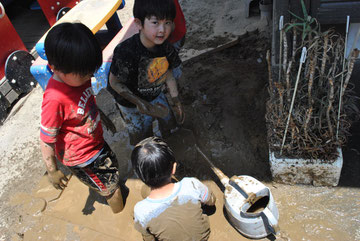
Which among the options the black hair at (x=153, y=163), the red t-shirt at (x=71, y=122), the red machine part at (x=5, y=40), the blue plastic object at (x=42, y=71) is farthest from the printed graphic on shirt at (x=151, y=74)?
the red machine part at (x=5, y=40)

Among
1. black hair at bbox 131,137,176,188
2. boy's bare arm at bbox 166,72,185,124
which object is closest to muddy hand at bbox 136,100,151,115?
boy's bare arm at bbox 166,72,185,124

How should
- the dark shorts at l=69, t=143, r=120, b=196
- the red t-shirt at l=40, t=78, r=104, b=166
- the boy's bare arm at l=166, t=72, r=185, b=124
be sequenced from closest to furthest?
the red t-shirt at l=40, t=78, r=104, b=166, the dark shorts at l=69, t=143, r=120, b=196, the boy's bare arm at l=166, t=72, r=185, b=124

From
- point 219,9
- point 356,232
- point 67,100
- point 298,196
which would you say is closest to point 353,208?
point 356,232

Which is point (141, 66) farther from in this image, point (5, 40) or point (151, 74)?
point (5, 40)

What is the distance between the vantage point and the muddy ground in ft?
7.72

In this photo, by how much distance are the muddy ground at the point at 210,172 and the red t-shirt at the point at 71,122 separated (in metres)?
0.78

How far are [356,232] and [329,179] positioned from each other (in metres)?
0.41

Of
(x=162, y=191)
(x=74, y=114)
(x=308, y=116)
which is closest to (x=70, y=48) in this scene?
(x=74, y=114)

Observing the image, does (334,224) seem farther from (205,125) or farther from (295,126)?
(205,125)

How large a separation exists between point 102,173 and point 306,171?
1.61 m

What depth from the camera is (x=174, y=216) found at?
6.02 feet

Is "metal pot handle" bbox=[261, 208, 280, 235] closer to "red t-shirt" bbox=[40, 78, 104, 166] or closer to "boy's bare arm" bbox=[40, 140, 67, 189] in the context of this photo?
"red t-shirt" bbox=[40, 78, 104, 166]

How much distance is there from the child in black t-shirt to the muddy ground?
61cm

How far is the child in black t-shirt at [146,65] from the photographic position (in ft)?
7.15
